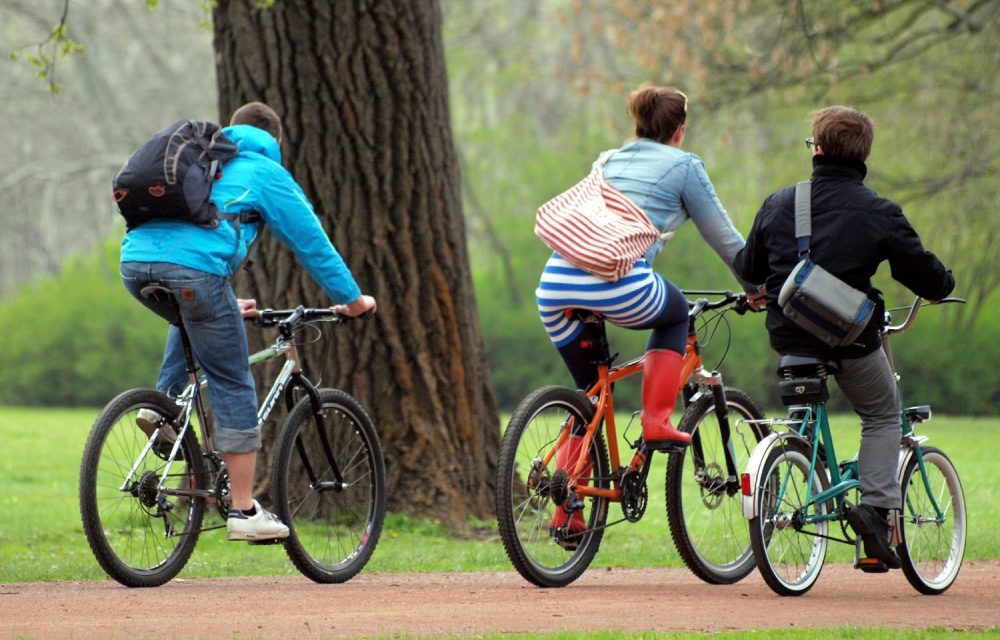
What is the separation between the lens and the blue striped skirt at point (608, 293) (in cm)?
608

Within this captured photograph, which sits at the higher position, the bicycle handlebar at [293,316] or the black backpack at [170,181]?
the black backpack at [170,181]

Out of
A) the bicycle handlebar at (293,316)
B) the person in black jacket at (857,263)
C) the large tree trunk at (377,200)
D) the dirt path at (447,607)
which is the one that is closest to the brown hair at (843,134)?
the person in black jacket at (857,263)

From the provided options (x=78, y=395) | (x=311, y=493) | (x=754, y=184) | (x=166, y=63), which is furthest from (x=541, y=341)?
(x=311, y=493)

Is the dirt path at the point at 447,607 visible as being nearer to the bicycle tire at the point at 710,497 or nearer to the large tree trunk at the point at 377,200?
the bicycle tire at the point at 710,497

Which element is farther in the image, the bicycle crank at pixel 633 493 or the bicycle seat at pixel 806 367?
the bicycle crank at pixel 633 493

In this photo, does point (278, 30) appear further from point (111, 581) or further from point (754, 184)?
point (754, 184)

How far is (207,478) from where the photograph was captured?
6.38 metres

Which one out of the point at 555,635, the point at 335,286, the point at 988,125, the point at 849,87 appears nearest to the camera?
the point at 555,635

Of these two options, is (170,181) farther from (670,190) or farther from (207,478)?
(670,190)

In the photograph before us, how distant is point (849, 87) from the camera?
72.6 feet

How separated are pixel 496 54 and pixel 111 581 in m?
29.0

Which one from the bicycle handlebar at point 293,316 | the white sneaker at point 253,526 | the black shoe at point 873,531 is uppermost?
the bicycle handlebar at point 293,316

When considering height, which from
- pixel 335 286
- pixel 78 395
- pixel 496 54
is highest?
pixel 496 54

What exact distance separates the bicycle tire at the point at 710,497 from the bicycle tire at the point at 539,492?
0.98ft
